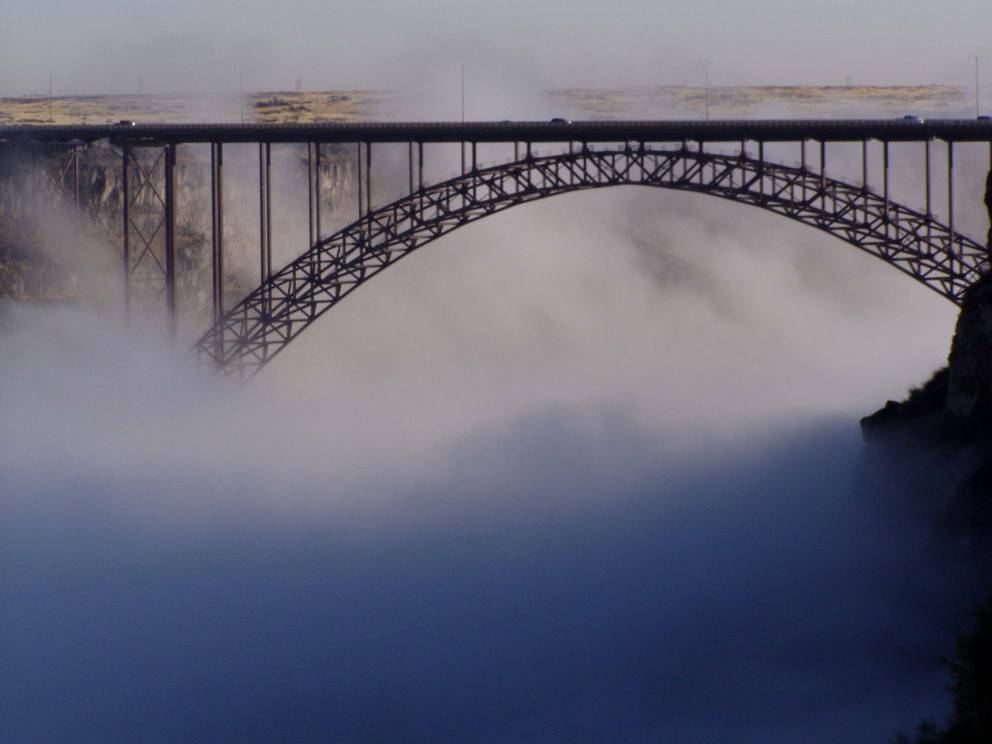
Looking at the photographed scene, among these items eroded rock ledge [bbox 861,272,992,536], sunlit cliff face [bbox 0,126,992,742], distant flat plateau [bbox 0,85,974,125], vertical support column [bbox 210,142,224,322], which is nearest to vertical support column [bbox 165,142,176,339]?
vertical support column [bbox 210,142,224,322]

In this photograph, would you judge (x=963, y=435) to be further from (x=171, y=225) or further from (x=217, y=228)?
(x=171, y=225)

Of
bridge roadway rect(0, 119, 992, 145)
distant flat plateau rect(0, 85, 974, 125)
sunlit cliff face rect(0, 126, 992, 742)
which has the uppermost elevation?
distant flat plateau rect(0, 85, 974, 125)

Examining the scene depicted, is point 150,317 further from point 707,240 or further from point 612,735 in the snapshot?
point 707,240

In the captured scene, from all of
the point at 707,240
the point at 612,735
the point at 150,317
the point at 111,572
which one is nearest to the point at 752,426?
the point at 150,317

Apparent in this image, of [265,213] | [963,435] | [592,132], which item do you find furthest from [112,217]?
[963,435]

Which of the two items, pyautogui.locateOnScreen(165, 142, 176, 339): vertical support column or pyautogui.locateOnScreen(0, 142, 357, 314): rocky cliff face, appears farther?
pyautogui.locateOnScreen(0, 142, 357, 314): rocky cliff face

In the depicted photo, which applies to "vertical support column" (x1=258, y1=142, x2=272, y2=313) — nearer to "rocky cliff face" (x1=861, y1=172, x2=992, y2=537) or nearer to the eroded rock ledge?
"rocky cliff face" (x1=861, y1=172, x2=992, y2=537)
